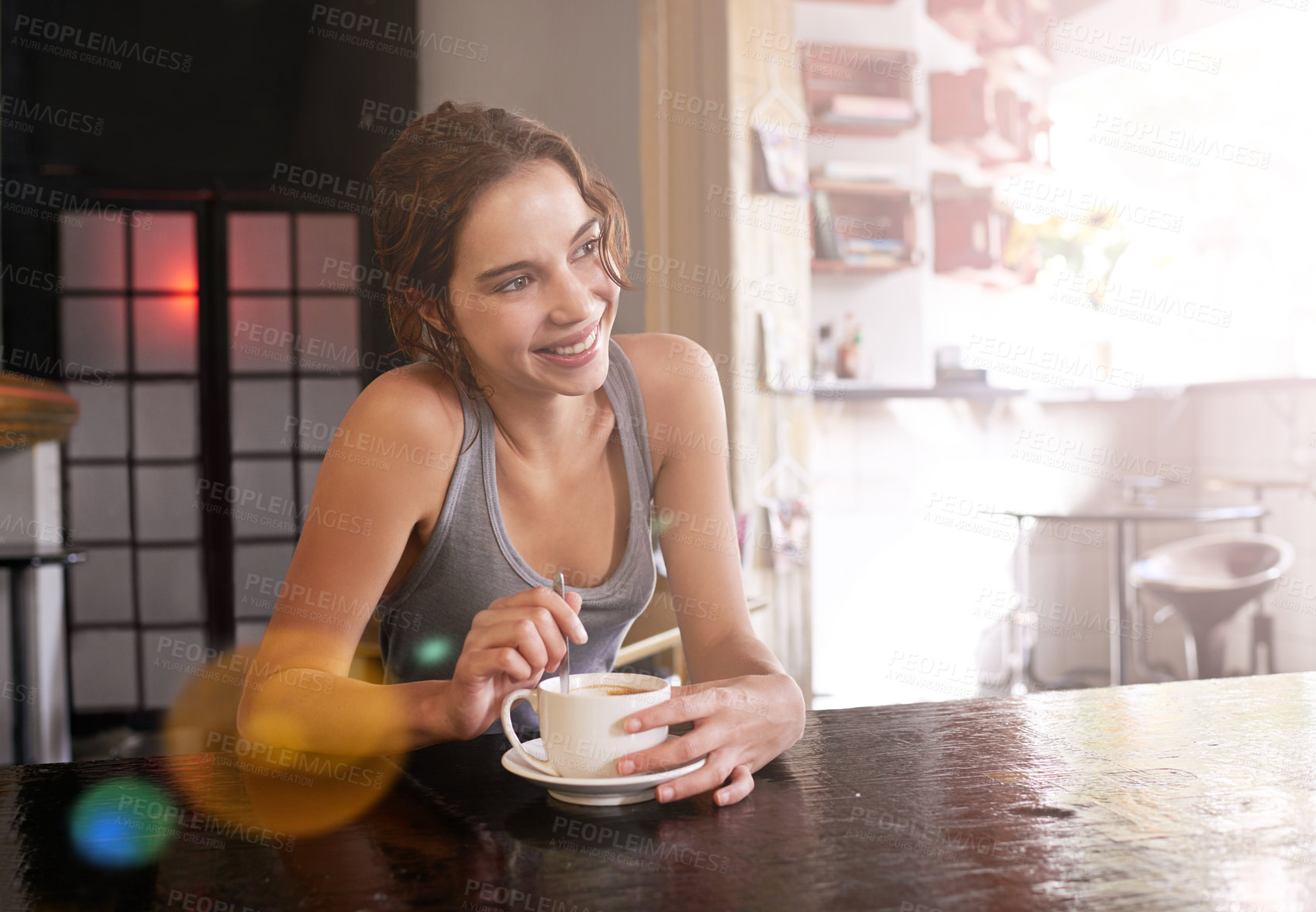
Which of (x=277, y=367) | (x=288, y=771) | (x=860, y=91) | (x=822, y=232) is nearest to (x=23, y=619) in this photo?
(x=277, y=367)

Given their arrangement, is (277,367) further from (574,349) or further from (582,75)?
(574,349)

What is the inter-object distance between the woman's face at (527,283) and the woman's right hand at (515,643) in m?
0.46

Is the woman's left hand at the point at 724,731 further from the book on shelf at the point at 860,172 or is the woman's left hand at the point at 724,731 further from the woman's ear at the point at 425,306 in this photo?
the book on shelf at the point at 860,172

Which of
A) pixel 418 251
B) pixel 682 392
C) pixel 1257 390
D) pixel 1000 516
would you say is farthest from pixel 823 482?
pixel 418 251

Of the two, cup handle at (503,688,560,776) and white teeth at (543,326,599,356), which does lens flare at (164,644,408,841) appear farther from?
white teeth at (543,326,599,356)

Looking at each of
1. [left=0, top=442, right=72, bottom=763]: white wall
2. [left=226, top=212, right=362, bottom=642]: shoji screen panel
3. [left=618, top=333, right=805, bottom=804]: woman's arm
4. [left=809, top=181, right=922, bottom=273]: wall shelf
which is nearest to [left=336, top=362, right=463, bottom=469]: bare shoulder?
[left=618, top=333, right=805, bottom=804]: woman's arm

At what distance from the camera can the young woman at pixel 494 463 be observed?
109 centimetres

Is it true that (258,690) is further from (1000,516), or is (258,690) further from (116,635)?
(116,635)

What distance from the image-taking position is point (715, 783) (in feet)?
2.57

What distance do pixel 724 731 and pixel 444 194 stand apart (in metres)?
0.74

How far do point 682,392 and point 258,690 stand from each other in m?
0.66

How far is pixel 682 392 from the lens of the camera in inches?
55.4

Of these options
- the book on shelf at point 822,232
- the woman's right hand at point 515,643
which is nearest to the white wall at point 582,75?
the book on shelf at point 822,232

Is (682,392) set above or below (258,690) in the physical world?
above
